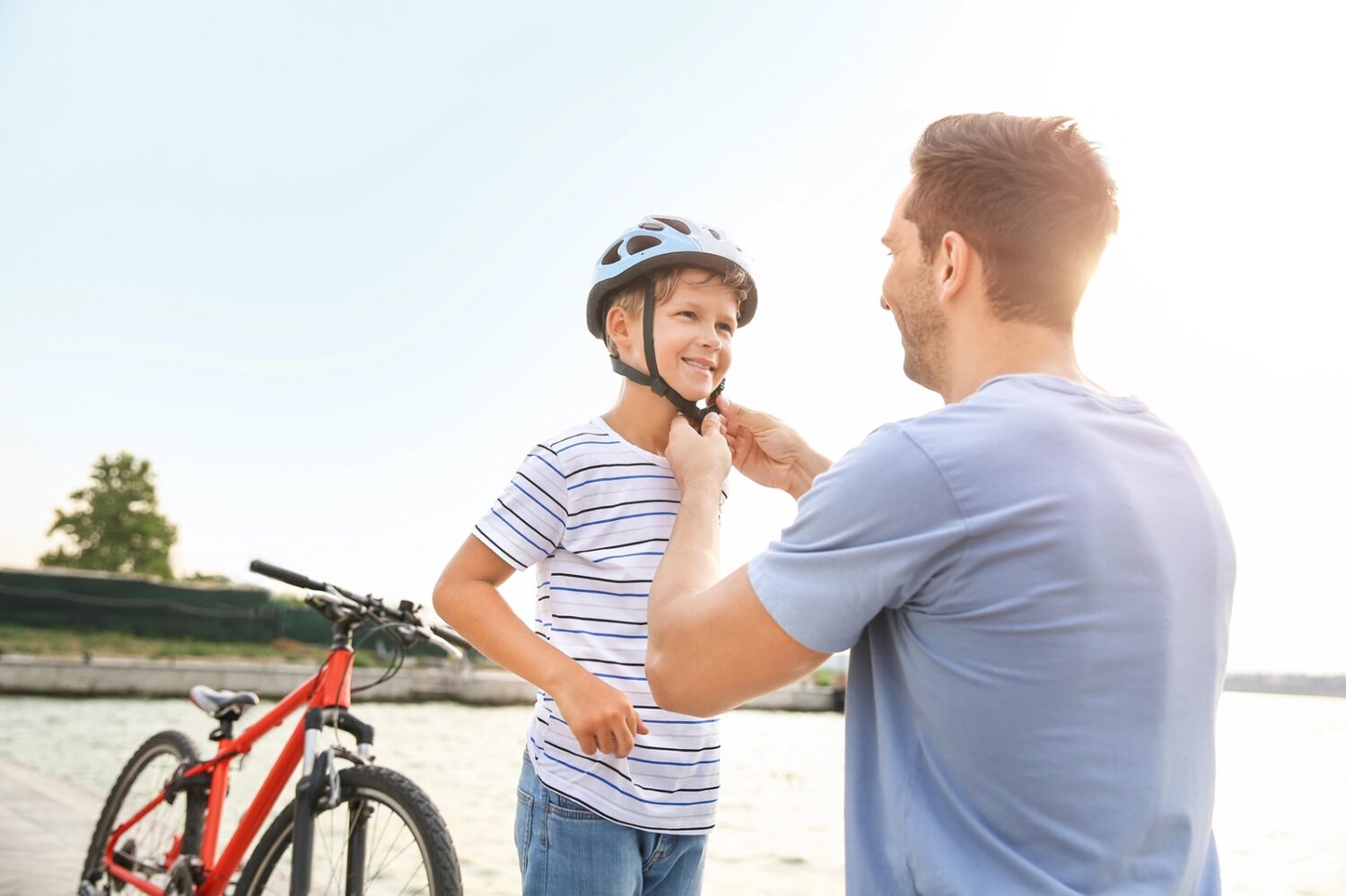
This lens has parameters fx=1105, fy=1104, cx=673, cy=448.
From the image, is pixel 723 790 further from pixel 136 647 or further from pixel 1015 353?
pixel 136 647

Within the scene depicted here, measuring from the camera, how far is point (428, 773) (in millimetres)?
17266

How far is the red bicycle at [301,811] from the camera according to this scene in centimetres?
289

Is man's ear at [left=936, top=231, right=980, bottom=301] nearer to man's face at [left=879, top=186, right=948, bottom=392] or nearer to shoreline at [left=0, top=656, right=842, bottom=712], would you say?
man's face at [left=879, top=186, right=948, bottom=392]

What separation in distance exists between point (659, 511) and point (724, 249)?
60 cm

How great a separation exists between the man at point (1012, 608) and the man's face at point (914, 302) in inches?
2.2

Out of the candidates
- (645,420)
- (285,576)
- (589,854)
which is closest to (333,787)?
(285,576)

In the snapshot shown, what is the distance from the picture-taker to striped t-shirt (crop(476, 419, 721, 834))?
206 cm

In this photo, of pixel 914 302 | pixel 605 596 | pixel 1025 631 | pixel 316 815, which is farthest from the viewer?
pixel 316 815

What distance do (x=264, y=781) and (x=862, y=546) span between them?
2649 millimetres

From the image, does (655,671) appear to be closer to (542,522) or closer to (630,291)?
(542,522)

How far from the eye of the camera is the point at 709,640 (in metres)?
1.42

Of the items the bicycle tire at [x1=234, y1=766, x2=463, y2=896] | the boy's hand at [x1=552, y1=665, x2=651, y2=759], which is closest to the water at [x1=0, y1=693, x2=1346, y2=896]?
the boy's hand at [x1=552, y1=665, x2=651, y2=759]

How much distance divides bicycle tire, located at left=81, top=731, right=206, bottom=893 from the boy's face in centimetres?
257

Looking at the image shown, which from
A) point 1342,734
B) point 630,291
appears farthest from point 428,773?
point 1342,734
